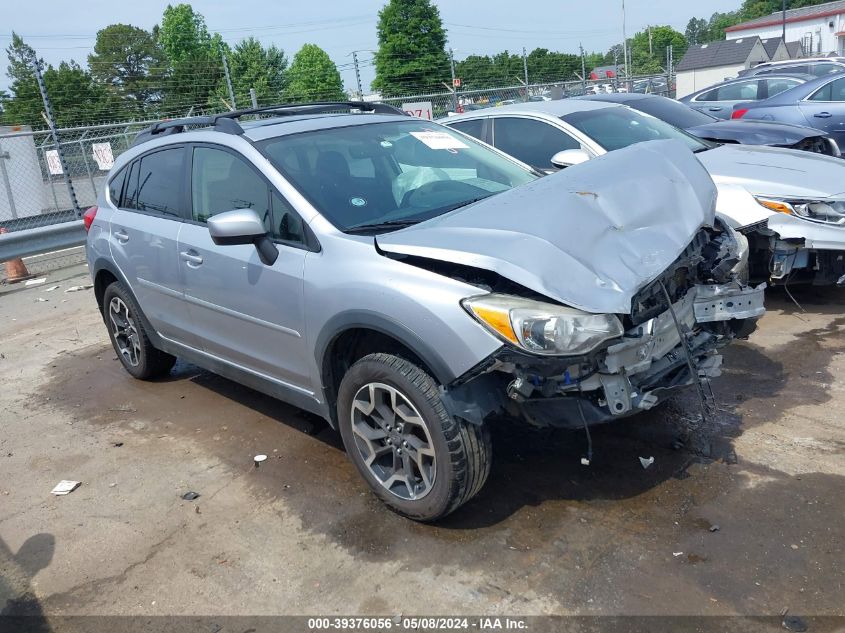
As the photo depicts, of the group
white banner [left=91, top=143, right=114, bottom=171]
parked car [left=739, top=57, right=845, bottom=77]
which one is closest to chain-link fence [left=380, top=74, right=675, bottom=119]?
parked car [left=739, top=57, right=845, bottom=77]

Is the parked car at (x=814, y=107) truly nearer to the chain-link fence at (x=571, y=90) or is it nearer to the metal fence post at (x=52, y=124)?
the chain-link fence at (x=571, y=90)

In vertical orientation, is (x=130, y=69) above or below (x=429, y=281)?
above

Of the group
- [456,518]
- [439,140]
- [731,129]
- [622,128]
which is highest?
[439,140]

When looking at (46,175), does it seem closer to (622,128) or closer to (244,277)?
(622,128)

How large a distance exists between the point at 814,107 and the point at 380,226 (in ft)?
33.9

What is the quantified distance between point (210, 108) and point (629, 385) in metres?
17.8

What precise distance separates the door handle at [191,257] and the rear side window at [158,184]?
0.31 meters

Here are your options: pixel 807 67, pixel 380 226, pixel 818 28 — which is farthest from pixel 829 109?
pixel 818 28

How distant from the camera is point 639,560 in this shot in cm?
311

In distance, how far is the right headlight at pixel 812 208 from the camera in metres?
5.43

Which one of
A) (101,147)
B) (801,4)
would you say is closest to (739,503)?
(101,147)

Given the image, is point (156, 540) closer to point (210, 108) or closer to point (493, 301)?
point (493, 301)

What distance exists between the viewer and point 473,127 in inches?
289

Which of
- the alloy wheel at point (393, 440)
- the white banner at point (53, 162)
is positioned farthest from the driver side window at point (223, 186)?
the white banner at point (53, 162)
